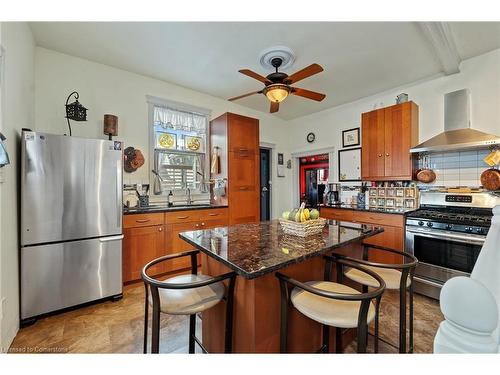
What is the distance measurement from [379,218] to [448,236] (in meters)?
0.75

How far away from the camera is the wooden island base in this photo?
1187 millimetres

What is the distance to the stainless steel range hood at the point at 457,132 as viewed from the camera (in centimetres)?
262

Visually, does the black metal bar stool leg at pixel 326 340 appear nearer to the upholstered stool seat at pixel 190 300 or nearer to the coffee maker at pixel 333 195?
the upholstered stool seat at pixel 190 300

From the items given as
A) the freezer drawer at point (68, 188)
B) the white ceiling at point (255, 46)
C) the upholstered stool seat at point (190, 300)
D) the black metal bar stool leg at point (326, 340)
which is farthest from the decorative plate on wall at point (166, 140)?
the black metal bar stool leg at point (326, 340)

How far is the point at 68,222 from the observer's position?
2154 mm

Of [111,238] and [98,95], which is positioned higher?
[98,95]

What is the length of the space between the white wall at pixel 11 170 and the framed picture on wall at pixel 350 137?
174 inches

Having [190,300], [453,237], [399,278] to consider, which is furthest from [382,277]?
[453,237]

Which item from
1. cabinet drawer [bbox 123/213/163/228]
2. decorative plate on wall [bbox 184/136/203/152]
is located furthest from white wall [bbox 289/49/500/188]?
cabinet drawer [bbox 123/213/163/228]

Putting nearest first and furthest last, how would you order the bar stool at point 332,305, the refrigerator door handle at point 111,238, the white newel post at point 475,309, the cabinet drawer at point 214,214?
the white newel post at point 475,309
the bar stool at point 332,305
the refrigerator door handle at point 111,238
the cabinet drawer at point 214,214

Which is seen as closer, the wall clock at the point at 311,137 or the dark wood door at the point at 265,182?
the wall clock at the point at 311,137

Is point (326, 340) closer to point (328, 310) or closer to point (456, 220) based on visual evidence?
point (328, 310)

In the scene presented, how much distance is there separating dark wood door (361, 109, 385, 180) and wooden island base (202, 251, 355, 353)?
255cm
